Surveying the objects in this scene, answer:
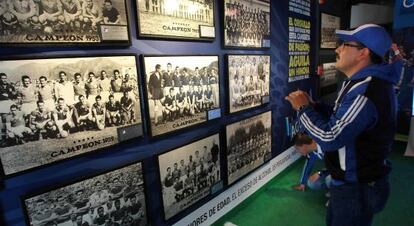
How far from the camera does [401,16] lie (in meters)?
4.15

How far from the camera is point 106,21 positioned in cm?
141

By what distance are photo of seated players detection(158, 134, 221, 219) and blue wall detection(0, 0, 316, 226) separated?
0.06 meters

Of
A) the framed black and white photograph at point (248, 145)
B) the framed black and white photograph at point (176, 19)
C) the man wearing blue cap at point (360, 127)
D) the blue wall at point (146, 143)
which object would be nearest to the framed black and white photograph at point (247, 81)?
the blue wall at point (146, 143)

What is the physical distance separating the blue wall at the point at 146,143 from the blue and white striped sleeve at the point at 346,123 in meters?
1.00

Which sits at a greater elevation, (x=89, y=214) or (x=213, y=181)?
(x=89, y=214)

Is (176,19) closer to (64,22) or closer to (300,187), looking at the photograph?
(64,22)

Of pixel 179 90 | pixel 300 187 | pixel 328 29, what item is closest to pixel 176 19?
pixel 179 90

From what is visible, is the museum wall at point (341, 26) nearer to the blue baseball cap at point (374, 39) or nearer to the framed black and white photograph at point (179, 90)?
the framed black and white photograph at point (179, 90)

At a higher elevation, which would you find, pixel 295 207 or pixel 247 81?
pixel 247 81

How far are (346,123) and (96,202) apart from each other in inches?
56.1

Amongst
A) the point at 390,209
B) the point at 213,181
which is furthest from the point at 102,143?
the point at 390,209

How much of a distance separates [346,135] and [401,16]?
13.6 ft

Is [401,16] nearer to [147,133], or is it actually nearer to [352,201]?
[352,201]

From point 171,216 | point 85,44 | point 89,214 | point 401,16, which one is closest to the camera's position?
point 85,44
